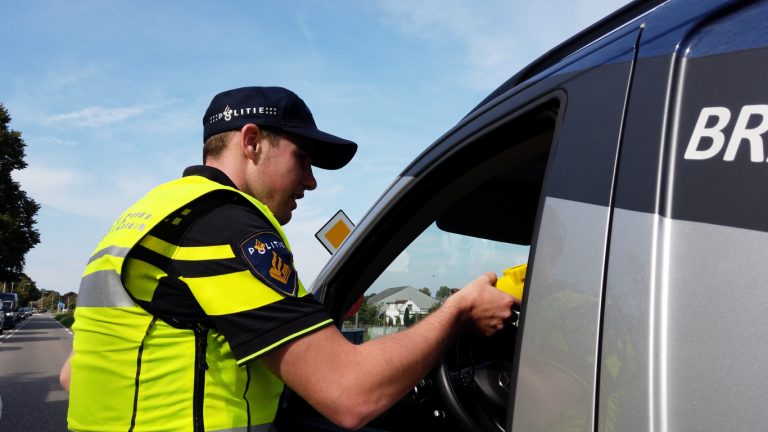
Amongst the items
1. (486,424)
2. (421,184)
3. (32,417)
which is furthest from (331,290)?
(32,417)

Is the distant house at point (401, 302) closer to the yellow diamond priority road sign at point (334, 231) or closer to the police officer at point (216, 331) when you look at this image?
the police officer at point (216, 331)

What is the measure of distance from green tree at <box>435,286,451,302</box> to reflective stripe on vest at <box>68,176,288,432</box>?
0.54 m

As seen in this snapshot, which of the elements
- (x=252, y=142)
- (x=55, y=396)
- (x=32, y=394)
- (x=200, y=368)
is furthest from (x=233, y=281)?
(x=32, y=394)

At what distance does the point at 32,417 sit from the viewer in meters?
7.44

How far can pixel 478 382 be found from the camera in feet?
5.45

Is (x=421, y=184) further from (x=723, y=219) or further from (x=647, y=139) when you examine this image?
(x=723, y=219)

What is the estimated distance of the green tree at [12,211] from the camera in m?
33.5

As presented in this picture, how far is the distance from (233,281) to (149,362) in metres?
0.30

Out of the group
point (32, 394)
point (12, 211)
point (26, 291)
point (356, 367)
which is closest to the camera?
point (356, 367)

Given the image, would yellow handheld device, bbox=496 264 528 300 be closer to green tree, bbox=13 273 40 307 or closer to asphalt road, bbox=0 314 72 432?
asphalt road, bbox=0 314 72 432

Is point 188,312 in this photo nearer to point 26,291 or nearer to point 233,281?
point 233,281

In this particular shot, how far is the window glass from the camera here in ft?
5.71

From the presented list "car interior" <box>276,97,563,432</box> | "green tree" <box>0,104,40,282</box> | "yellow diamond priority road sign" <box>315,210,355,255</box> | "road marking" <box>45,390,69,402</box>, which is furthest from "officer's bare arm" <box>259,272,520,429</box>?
"green tree" <box>0,104,40,282</box>

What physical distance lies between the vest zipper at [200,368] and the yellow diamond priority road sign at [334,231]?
231 inches
